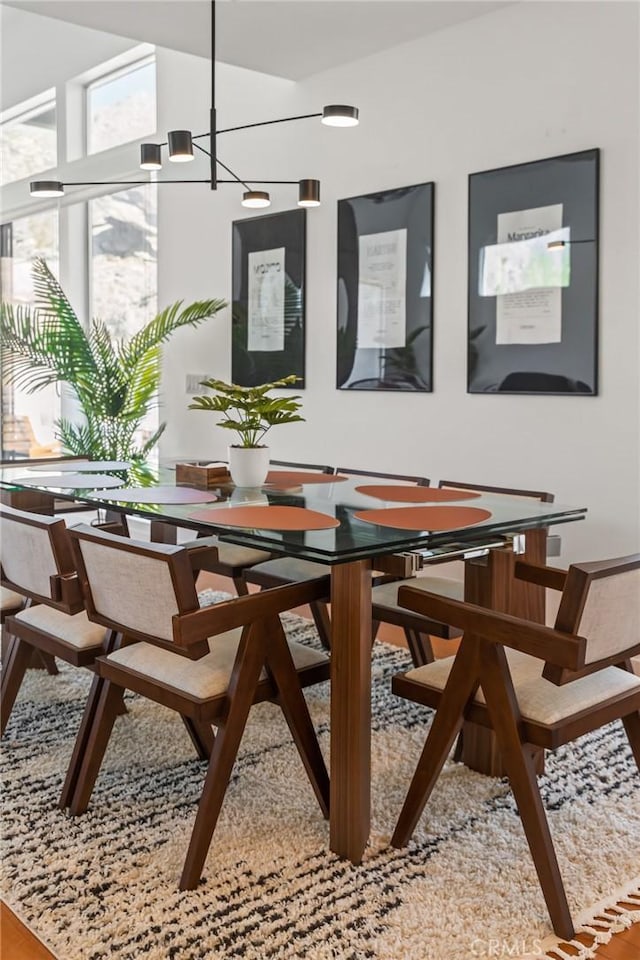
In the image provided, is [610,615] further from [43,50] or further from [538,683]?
[43,50]

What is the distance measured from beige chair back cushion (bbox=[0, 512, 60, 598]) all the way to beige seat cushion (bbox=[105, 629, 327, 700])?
325mm

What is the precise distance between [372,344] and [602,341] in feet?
4.07

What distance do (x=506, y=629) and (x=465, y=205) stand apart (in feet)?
8.22

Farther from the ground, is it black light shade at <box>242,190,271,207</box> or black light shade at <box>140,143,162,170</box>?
black light shade at <box>140,143,162,170</box>

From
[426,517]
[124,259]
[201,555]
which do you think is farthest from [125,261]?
[426,517]

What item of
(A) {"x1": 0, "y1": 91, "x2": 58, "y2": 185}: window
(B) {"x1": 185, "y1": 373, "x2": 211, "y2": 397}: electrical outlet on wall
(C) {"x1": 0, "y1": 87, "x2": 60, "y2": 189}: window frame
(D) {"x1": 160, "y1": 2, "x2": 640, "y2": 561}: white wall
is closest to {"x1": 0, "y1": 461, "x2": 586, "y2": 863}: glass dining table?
(D) {"x1": 160, "y1": 2, "x2": 640, "y2": 561}: white wall

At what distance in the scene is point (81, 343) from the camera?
5211 millimetres

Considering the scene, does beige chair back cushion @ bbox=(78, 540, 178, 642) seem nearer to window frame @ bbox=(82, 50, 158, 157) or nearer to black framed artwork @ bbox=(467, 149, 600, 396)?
black framed artwork @ bbox=(467, 149, 600, 396)

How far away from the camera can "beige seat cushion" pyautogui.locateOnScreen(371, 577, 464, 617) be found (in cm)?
293

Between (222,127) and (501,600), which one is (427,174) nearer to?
(222,127)

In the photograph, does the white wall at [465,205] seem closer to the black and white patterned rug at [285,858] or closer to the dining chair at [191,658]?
the black and white patterned rug at [285,858]

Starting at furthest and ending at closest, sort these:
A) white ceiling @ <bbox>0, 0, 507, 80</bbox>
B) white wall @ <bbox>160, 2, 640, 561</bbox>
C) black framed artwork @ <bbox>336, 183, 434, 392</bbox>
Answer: black framed artwork @ <bbox>336, 183, 434, 392</bbox> < white ceiling @ <bbox>0, 0, 507, 80</bbox> < white wall @ <bbox>160, 2, 640, 561</bbox>

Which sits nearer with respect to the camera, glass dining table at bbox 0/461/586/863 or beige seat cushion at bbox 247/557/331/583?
glass dining table at bbox 0/461/586/863

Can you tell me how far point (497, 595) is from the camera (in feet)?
8.05
